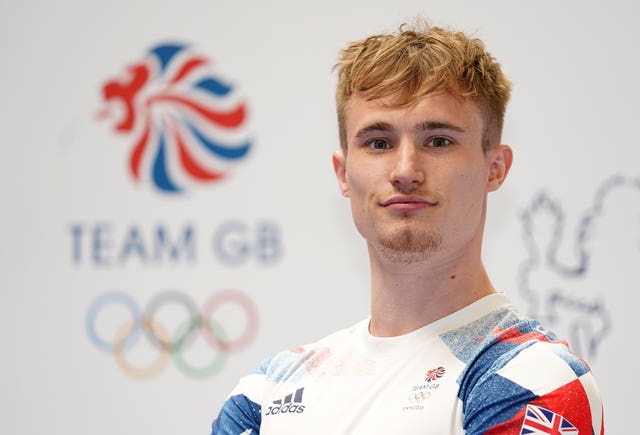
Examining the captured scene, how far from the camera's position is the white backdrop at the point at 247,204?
2789 millimetres

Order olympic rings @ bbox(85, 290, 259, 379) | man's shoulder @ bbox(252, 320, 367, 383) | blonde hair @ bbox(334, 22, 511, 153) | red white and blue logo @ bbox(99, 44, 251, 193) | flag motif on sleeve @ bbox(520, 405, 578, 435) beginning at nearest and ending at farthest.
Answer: flag motif on sleeve @ bbox(520, 405, 578, 435) → blonde hair @ bbox(334, 22, 511, 153) → man's shoulder @ bbox(252, 320, 367, 383) → olympic rings @ bbox(85, 290, 259, 379) → red white and blue logo @ bbox(99, 44, 251, 193)

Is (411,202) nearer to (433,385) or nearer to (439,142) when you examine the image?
(439,142)

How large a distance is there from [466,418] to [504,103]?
0.59 meters

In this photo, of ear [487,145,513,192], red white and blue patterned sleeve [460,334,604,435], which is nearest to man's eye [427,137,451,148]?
ear [487,145,513,192]

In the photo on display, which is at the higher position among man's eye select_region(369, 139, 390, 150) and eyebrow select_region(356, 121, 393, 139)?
eyebrow select_region(356, 121, 393, 139)

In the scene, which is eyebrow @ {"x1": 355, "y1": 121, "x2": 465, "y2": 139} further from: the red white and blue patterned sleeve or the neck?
the red white and blue patterned sleeve

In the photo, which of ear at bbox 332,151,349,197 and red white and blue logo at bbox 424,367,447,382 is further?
ear at bbox 332,151,349,197

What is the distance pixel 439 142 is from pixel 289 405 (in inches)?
20.7

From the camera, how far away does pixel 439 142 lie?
1.53 meters

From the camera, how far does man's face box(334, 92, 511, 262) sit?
4.91 ft

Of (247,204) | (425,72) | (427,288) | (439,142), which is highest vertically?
(425,72)

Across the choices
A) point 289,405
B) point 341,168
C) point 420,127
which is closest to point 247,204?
point 341,168

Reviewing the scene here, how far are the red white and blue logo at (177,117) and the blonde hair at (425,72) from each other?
1368mm

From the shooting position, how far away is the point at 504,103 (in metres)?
1.65
